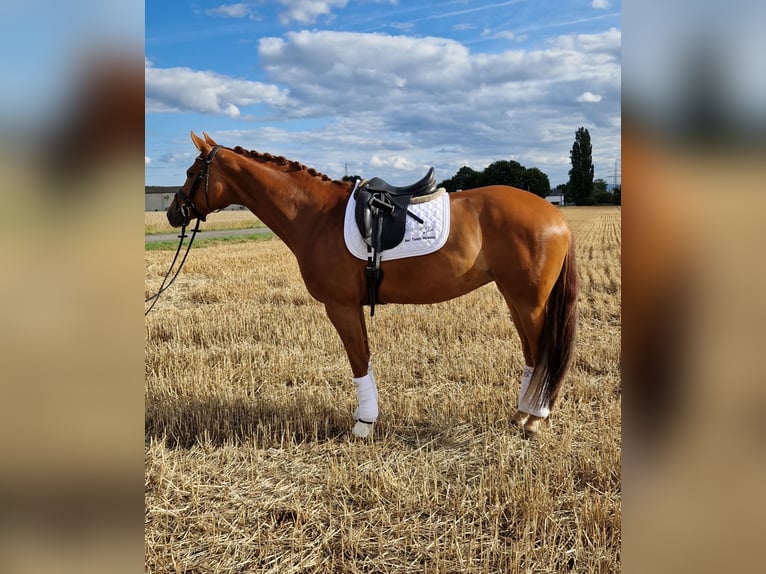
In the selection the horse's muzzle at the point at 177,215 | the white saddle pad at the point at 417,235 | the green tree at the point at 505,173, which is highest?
the green tree at the point at 505,173

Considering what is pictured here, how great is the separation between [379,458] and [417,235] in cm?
195

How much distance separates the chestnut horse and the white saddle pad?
0.23ft

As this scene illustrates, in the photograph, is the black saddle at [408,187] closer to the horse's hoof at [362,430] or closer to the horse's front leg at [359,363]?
the horse's front leg at [359,363]

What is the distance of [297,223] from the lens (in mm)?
4566

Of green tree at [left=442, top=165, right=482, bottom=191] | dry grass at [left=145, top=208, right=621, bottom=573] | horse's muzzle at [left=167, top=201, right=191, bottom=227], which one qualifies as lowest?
dry grass at [left=145, top=208, right=621, bottom=573]

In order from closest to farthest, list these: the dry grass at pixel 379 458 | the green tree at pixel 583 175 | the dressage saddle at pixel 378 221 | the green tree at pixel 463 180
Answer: the green tree at pixel 583 175 < the dry grass at pixel 379 458 < the dressage saddle at pixel 378 221 < the green tree at pixel 463 180

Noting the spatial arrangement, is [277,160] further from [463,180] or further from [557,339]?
[463,180]

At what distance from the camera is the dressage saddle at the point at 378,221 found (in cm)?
421

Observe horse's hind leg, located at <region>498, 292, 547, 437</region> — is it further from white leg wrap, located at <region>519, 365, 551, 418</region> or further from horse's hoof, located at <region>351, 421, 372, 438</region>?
horse's hoof, located at <region>351, 421, 372, 438</region>

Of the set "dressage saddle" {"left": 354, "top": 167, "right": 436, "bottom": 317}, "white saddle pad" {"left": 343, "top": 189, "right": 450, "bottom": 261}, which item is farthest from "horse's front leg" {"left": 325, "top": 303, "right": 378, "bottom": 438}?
"white saddle pad" {"left": 343, "top": 189, "right": 450, "bottom": 261}

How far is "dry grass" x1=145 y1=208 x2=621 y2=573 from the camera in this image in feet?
9.76

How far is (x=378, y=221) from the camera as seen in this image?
4223 millimetres

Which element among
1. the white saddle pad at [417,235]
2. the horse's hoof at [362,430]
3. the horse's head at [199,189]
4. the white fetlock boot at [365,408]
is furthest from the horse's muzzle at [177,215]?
the horse's hoof at [362,430]
